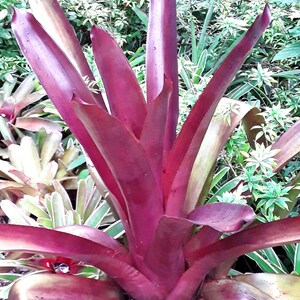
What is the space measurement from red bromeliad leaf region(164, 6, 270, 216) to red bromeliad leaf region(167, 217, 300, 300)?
0.33ft

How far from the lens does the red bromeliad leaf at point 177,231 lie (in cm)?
61

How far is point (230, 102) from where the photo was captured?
3.19ft

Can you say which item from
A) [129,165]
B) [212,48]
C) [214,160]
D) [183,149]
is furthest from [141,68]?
[129,165]

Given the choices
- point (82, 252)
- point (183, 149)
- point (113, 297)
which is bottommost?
point (113, 297)

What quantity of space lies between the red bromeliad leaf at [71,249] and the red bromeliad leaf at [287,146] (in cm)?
39

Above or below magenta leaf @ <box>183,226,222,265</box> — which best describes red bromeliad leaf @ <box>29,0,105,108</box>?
above

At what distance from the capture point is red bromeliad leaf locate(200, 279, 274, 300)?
0.76 metres

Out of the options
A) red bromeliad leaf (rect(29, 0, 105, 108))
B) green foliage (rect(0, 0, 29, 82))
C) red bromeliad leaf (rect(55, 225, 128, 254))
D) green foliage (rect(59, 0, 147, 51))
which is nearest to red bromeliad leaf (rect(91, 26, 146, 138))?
red bromeliad leaf (rect(29, 0, 105, 108))

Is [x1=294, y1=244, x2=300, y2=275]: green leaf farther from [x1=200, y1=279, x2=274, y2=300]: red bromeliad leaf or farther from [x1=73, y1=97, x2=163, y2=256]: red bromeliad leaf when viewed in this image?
[x1=73, y1=97, x2=163, y2=256]: red bromeliad leaf

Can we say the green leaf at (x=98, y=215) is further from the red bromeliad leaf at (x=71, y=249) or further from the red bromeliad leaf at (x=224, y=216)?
the red bromeliad leaf at (x=224, y=216)

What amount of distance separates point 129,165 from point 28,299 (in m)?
0.29

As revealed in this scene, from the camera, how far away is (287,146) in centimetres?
97

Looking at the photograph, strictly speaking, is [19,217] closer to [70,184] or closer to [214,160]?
[70,184]

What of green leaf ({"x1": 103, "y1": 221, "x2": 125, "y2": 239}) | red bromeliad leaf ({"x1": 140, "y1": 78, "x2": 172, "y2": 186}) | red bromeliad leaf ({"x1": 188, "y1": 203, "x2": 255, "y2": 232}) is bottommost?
green leaf ({"x1": 103, "y1": 221, "x2": 125, "y2": 239})
